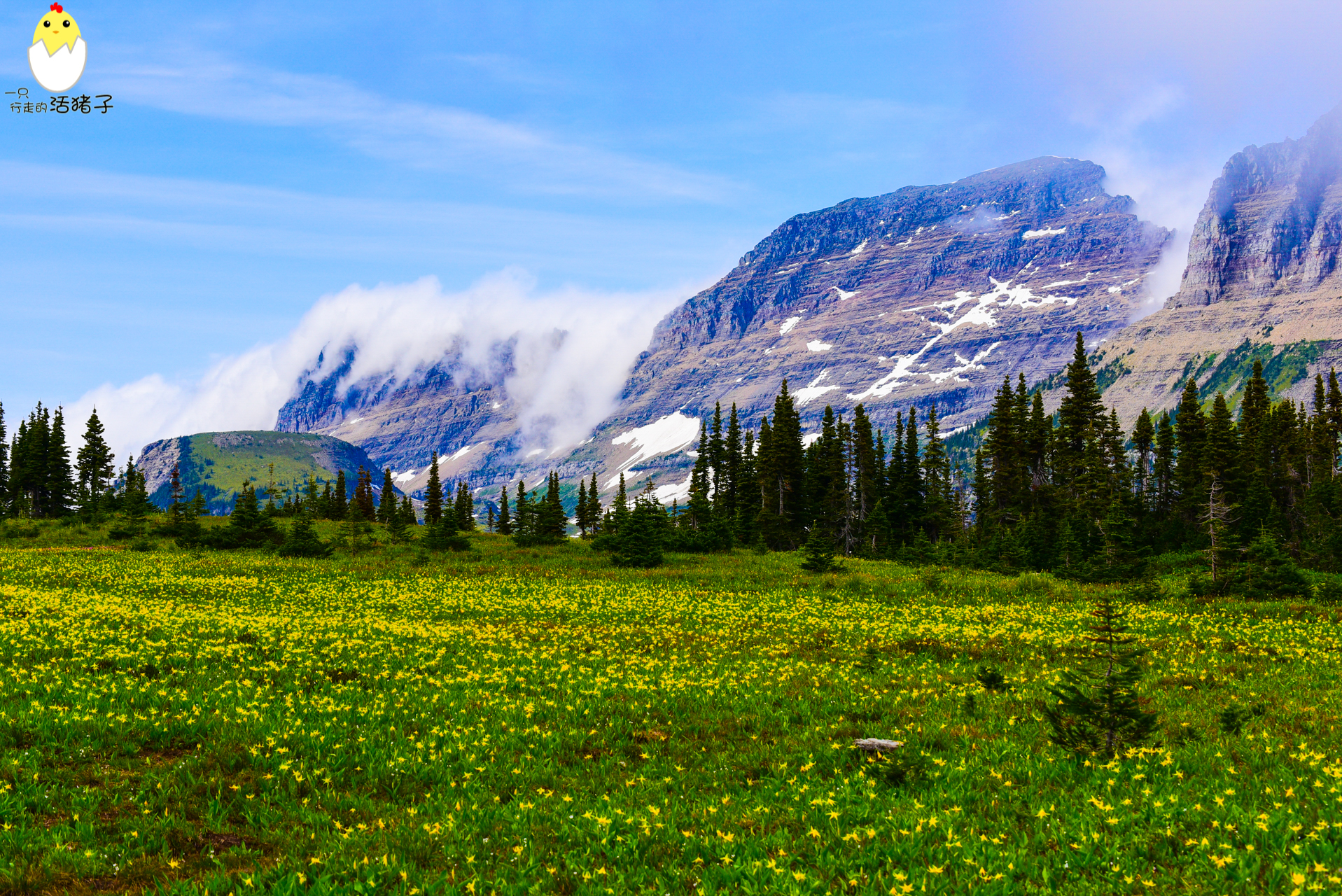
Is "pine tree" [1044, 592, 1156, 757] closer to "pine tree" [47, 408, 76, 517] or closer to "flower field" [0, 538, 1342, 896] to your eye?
"flower field" [0, 538, 1342, 896]

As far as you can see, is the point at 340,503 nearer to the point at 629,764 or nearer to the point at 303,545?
the point at 303,545

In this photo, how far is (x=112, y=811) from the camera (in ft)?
30.5

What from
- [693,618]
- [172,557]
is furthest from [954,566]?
[172,557]

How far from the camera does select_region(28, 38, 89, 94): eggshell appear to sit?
1046 inches

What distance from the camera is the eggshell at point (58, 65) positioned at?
26.6 m

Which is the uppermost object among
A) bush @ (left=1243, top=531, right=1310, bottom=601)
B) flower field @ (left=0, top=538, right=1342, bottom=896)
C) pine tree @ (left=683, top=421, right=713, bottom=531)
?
pine tree @ (left=683, top=421, right=713, bottom=531)

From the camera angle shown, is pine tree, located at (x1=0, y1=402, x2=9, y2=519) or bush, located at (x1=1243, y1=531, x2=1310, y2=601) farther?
pine tree, located at (x1=0, y1=402, x2=9, y2=519)

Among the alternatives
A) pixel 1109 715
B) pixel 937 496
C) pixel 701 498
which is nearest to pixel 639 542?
pixel 701 498

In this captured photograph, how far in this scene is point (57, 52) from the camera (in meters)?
26.6

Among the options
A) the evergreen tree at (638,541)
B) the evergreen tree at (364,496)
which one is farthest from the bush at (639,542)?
the evergreen tree at (364,496)

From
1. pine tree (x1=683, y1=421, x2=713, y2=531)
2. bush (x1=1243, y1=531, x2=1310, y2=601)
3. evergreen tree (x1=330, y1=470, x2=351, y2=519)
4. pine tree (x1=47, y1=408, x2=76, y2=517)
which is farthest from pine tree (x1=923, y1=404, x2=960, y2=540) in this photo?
pine tree (x1=47, y1=408, x2=76, y2=517)

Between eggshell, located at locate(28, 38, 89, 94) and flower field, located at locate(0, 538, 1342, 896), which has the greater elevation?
eggshell, located at locate(28, 38, 89, 94)

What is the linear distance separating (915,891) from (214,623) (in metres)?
21.4

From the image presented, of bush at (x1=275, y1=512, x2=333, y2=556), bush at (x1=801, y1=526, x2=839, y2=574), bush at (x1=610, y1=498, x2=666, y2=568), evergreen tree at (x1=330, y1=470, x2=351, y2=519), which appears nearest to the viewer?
bush at (x1=801, y1=526, x2=839, y2=574)
